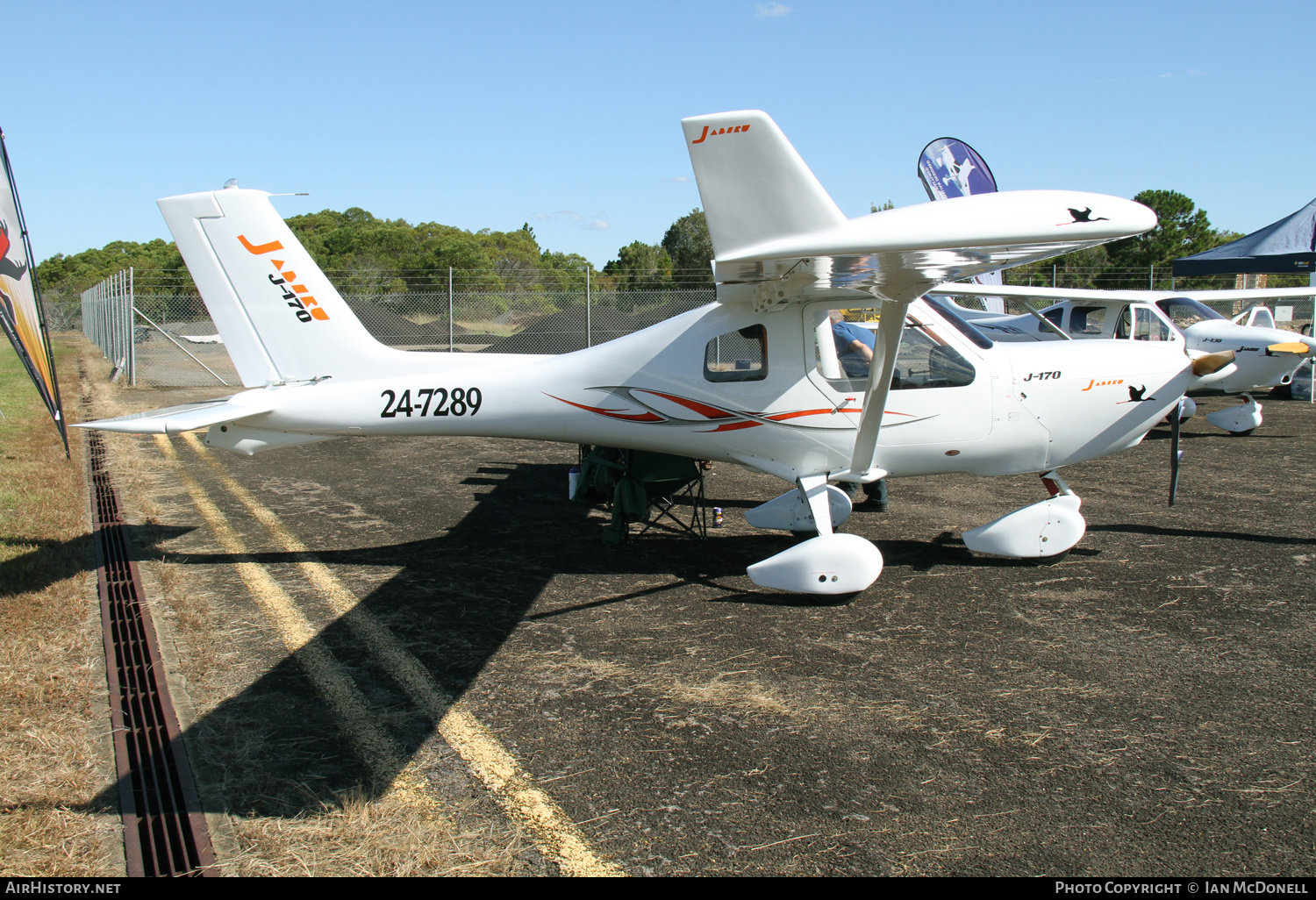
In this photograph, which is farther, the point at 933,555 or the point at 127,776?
the point at 933,555

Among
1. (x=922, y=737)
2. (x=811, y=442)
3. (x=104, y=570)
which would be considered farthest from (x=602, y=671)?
(x=104, y=570)

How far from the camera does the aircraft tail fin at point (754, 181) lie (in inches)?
155

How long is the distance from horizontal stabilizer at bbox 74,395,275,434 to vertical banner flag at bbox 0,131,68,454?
113 cm

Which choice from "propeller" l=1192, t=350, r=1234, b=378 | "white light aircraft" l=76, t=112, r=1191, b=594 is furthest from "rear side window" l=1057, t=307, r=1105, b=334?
"propeller" l=1192, t=350, r=1234, b=378

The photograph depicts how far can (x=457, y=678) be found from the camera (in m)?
4.34

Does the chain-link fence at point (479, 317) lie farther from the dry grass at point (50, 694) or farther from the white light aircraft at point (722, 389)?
the white light aircraft at point (722, 389)

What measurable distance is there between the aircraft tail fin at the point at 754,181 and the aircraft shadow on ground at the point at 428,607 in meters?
2.61

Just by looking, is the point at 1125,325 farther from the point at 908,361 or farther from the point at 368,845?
the point at 368,845

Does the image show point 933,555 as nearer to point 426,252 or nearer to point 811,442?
point 811,442

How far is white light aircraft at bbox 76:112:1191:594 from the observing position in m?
6.01

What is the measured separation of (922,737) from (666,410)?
3143 millimetres

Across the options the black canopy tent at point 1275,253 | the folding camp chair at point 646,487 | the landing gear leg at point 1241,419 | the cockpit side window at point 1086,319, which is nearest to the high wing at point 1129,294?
the cockpit side window at point 1086,319

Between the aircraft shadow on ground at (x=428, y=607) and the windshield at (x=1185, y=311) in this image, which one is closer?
the aircraft shadow on ground at (x=428, y=607)

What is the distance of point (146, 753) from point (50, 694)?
35.2 inches
